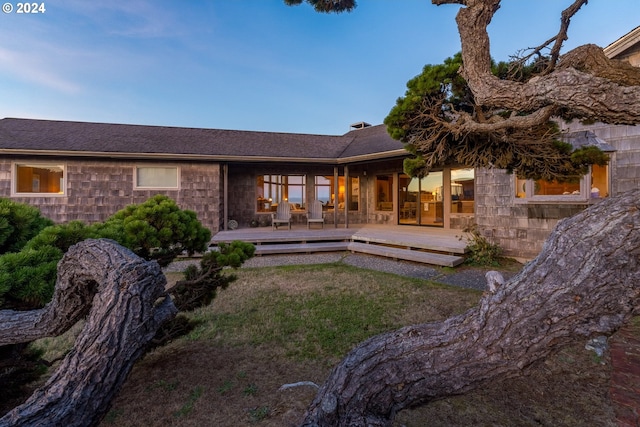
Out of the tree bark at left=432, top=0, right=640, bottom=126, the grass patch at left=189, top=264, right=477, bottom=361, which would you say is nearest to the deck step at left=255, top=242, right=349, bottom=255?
the grass patch at left=189, top=264, right=477, bottom=361

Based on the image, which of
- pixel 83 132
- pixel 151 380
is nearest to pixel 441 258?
pixel 151 380

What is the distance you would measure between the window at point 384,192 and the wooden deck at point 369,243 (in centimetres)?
303

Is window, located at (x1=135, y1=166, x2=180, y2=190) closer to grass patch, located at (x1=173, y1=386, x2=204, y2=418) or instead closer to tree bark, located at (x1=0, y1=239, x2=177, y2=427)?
grass patch, located at (x1=173, y1=386, x2=204, y2=418)

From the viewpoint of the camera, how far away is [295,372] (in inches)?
114

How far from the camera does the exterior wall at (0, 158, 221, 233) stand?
9.39 m

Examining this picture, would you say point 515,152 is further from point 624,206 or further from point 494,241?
point 494,241

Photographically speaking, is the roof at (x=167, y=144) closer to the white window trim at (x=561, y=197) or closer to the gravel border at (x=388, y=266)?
Result: the white window trim at (x=561, y=197)

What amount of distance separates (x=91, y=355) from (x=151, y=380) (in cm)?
195

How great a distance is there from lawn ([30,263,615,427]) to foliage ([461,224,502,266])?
2.21 metres

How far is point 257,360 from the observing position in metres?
3.15

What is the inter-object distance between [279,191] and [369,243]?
5.14 meters

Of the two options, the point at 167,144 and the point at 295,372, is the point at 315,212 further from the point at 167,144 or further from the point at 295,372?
the point at 295,372

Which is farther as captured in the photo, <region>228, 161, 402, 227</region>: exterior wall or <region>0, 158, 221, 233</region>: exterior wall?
<region>228, 161, 402, 227</region>: exterior wall

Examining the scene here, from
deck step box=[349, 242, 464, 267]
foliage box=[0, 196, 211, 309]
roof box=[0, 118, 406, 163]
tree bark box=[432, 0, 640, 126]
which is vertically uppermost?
roof box=[0, 118, 406, 163]
